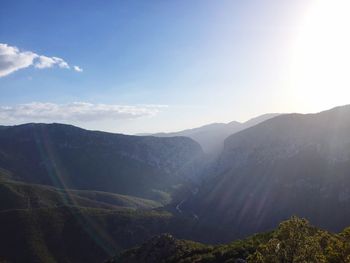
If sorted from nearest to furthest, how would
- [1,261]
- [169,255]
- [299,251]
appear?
1. [299,251]
2. [169,255]
3. [1,261]

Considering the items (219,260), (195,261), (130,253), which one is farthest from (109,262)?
(219,260)

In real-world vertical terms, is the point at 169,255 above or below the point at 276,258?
below

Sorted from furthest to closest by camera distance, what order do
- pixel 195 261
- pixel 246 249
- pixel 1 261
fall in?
pixel 1 261, pixel 195 261, pixel 246 249

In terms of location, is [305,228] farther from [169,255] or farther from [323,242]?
[169,255]

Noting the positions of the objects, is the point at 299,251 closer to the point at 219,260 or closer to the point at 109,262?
the point at 219,260

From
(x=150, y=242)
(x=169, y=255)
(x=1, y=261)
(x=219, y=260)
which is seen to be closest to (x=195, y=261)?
(x=219, y=260)

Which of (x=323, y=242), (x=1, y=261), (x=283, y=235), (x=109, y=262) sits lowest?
(x=1, y=261)

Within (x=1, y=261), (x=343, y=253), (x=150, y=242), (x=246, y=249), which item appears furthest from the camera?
(x=1, y=261)

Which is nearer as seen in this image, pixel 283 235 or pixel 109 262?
pixel 283 235

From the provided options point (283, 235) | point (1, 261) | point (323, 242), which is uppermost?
point (283, 235)
